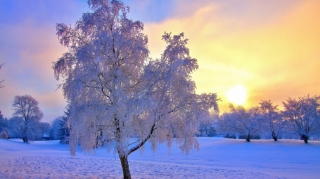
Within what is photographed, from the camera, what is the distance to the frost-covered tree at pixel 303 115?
29875 mm

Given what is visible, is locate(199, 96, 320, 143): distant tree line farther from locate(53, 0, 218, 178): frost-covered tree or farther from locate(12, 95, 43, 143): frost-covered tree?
locate(12, 95, 43, 143): frost-covered tree

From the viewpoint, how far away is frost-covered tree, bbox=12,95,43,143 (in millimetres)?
42844

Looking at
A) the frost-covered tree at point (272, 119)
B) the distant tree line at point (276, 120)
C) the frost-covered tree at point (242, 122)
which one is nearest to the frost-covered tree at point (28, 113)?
the distant tree line at point (276, 120)

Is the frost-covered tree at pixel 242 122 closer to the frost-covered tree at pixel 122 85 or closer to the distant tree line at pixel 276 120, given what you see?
the distant tree line at pixel 276 120

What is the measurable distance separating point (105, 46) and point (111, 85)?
159 cm

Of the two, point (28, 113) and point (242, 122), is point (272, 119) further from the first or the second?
point (28, 113)

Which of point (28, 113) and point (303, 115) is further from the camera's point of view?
point (28, 113)

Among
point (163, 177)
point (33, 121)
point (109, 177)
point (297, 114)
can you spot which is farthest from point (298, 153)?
point (33, 121)

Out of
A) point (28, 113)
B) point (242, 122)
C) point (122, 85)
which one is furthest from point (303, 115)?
point (28, 113)

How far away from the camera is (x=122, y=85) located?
870 centimetres

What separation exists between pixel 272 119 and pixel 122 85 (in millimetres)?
31736

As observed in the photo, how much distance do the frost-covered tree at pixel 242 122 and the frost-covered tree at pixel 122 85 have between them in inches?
1114

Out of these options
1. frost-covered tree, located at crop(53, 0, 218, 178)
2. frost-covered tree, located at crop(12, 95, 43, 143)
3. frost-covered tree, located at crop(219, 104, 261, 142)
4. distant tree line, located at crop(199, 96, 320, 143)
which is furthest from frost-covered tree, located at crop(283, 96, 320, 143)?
frost-covered tree, located at crop(12, 95, 43, 143)

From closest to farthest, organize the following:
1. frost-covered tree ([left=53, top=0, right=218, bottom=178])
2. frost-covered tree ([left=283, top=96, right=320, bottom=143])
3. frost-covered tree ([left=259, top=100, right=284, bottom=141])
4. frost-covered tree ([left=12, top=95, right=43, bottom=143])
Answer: frost-covered tree ([left=53, top=0, right=218, bottom=178]) → frost-covered tree ([left=283, top=96, right=320, bottom=143]) → frost-covered tree ([left=259, top=100, right=284, bottom=141]) → frost-covered tree ([left=12, top=95, right=43, bottom=143])
